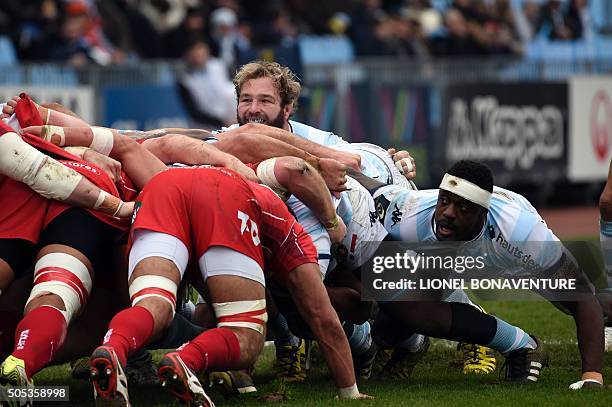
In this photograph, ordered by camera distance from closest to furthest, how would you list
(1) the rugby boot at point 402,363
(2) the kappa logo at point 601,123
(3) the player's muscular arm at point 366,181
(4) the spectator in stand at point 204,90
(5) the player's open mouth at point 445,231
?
(5) the player's open mouth at point 445,231, (1) the rugby boot at point 402,363, (3) the player's muscular arm at point 366,181, (4) the spectator in stand at point 204,90, (2) the kappa logo at point 601,123

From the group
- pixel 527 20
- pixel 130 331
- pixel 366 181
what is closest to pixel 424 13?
pixel 527 20

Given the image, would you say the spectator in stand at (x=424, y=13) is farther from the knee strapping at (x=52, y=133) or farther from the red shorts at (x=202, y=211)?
the red shorts at (x=202, y=211)

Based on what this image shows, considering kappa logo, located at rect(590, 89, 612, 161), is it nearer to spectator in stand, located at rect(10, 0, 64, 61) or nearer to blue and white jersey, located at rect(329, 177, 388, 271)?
spectator in stand, located at rect(10, 0, 64, 61)

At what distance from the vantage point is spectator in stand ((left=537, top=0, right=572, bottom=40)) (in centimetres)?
2253

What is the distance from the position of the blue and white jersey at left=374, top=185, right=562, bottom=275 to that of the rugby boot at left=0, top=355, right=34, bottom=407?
2.68 metres

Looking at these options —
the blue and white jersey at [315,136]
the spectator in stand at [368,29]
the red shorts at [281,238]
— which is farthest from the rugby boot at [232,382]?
the spectator in stand at [368,29]

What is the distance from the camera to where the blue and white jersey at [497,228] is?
7273mm

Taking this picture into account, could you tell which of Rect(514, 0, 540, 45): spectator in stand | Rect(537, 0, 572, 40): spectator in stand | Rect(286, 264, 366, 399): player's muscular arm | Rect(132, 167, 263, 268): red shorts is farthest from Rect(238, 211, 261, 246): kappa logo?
Rect(537, 0, 572, 40): spectator in stand

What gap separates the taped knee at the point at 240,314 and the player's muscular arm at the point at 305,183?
3.03ft

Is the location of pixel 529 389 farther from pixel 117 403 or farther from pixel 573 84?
pixel 573 84

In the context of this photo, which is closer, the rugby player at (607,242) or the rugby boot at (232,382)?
the rugby boot at (232,382)

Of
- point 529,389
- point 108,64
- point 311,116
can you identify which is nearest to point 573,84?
point 311,116

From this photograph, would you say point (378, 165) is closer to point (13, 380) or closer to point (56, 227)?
point (56, 227)

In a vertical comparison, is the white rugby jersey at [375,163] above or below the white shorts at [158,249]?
below
